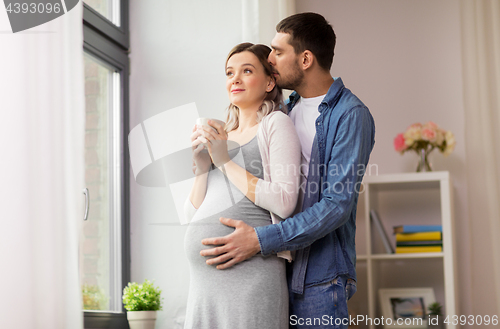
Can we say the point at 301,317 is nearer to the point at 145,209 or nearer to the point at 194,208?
the point at 194,208

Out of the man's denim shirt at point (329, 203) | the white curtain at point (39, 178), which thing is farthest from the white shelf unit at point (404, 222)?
the white curtain at point (39, 178)

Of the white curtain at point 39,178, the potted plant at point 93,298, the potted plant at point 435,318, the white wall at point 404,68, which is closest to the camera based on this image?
the white curtain at point 39,178

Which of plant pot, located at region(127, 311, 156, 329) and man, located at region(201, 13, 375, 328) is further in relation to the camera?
plant pot, located at region(127, 311, 156, 329)

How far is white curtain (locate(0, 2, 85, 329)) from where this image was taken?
1.05 meters

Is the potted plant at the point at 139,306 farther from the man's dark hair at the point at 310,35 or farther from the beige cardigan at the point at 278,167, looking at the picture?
the man's dark hair at the point at 310,35

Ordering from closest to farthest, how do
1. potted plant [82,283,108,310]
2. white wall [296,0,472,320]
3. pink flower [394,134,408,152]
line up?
1. potted plant [82,283,108,310]
2. pink flower [394,134,408,152]
3. white wall [296,0,472,320]

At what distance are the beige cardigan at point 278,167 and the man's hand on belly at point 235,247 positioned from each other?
74 millimetres

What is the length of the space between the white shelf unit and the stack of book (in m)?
0.05

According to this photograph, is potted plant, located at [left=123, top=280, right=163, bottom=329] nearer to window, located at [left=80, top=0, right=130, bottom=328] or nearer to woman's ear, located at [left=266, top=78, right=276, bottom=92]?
window, located at [left=80, top=0, right=130, bottom=328]

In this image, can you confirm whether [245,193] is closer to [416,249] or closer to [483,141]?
[416,249]

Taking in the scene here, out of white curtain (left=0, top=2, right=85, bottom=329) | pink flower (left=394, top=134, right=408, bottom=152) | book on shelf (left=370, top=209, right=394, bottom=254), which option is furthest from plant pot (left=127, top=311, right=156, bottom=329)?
pink flower (left=394, top=134, right=408, bottom=152)

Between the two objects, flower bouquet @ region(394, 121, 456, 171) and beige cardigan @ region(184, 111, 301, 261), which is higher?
flower bouquet @ region(394, 121, 456, 171)

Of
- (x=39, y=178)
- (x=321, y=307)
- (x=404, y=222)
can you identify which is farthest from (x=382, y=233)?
(x=39, y=178)

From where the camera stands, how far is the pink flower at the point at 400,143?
2752mm
